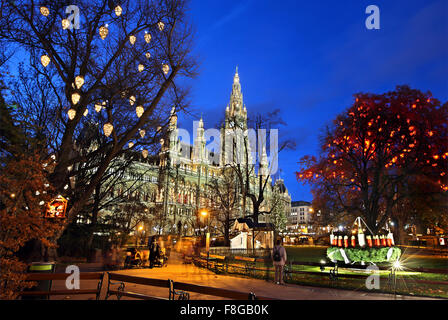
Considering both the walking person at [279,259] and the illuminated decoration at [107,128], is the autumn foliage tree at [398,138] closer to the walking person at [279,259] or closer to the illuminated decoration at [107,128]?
the walking person at [279,259]

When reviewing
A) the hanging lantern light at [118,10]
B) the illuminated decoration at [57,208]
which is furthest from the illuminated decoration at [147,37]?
the illuminated decoration at [57,208]

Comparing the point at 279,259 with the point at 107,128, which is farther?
the point at 279,259

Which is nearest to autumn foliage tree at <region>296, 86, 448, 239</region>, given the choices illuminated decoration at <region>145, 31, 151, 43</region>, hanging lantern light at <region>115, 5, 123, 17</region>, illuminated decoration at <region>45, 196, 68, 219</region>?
illuminated decoration at <region>145, 31, 151, 43</region>

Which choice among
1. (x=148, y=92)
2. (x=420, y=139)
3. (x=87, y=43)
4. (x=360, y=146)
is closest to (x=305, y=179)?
(x=360, y=146)

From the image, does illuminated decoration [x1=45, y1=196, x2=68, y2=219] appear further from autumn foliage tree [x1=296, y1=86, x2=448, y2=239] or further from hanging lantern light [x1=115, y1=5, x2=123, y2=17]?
autumn foliage tree [x1=296, y1=86, x2=448, y2=239]

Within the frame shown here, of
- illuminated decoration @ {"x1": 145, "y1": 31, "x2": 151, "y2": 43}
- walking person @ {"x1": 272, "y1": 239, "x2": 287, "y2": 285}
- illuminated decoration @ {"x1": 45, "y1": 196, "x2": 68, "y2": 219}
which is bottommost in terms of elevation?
walking person @ {"x1": 272, "y1": 239, "x2": 287, "y2": 285}

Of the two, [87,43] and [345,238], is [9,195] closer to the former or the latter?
[87,43]

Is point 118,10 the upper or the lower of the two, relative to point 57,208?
upper

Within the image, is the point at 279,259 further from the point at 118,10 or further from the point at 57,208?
the point at 118,10

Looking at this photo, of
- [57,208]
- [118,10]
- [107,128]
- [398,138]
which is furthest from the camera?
[398,138]

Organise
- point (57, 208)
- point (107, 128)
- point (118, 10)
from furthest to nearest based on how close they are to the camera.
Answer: point (118, 10) < point (57, 208) < point (107, 128)

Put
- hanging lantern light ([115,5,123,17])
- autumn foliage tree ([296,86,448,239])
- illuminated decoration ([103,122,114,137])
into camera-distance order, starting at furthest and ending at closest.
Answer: autumn foliage tree ([296,86,448,239]) → hanging lantern light ([115,5,123,17]) → illuminated decoration ([103,122,114,137])

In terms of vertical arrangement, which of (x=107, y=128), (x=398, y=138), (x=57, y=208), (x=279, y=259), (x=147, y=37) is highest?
(x=147, y=37)

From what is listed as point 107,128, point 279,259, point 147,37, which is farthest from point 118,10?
point 279,259
